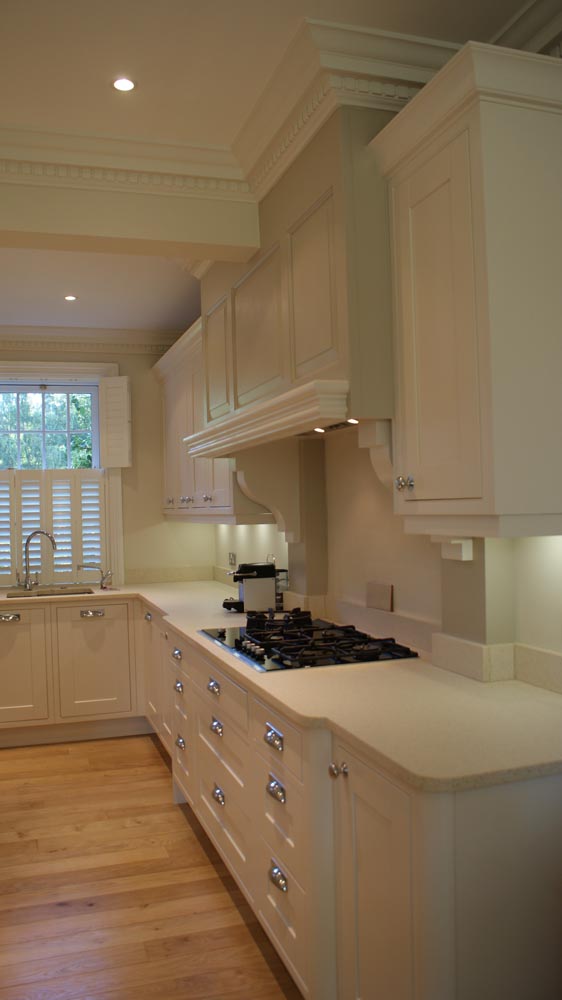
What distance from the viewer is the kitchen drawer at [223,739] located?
2.65 meters

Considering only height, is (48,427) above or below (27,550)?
above

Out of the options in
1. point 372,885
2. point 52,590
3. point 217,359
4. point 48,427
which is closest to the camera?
point 372,885

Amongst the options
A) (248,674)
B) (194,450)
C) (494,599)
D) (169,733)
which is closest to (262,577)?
(194,450)

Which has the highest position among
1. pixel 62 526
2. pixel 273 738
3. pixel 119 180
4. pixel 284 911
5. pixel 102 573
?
pixel 119 180

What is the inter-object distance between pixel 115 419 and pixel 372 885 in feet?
13.9

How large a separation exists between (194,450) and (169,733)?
148cm

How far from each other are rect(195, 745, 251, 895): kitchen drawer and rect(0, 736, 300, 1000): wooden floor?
20cm

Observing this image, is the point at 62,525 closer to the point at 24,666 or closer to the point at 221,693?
the point at 24,666

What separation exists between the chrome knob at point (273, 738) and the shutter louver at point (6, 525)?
11.7 ft

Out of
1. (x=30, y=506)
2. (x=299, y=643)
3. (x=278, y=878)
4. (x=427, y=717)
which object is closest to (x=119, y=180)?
(x=299, y=643)

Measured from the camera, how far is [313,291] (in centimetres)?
253

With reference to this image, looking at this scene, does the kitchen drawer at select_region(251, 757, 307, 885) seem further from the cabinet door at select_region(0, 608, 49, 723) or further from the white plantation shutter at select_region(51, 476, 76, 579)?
the white plantation shutter at select_region(51, 476, 76, 579)

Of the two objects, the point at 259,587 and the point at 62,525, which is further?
the point at 62,525

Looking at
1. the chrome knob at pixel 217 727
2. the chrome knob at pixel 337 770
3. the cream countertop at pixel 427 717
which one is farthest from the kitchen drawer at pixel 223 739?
the chrome knob at pixel 337 770
